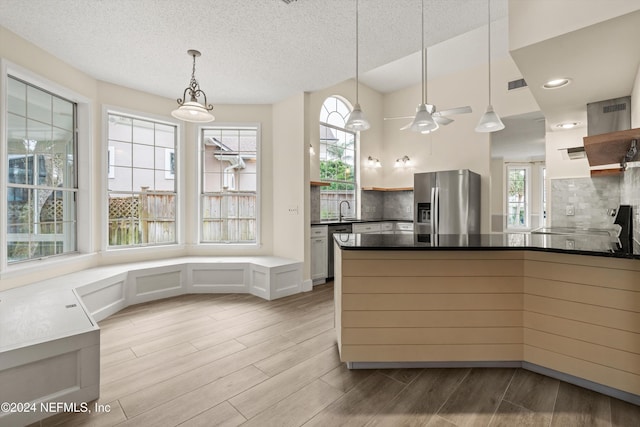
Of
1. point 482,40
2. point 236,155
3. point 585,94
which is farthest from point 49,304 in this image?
point 482,40

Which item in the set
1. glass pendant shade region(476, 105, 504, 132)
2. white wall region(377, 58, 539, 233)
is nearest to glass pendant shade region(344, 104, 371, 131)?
glass pendant shade region(476, 105, 504, 132)

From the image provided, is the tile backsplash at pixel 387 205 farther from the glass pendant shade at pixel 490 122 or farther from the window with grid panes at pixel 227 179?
the glass pendant shade at pixel 490 122

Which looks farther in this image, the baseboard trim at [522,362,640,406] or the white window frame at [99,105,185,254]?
the white window frame at [99,105,185,254]

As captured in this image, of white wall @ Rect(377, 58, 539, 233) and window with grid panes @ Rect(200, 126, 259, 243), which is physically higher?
white wall @ Rect(377, 58, 539, 233)

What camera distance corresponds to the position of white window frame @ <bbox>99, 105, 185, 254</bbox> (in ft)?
12.4

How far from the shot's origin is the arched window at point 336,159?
5.49 m

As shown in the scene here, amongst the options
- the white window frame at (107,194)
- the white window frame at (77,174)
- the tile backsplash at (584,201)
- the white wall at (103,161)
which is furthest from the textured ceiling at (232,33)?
the tile backsplash at (584,201)

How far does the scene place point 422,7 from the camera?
2.37 metres

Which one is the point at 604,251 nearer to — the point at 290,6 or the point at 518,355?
the point at 518,355

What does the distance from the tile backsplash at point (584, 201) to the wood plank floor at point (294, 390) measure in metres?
2.52

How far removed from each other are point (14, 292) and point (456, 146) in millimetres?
6338

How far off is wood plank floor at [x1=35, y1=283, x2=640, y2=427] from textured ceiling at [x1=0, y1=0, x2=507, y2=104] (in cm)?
275

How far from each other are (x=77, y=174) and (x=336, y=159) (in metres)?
3.95

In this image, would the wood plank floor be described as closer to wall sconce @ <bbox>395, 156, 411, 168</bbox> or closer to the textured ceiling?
the textured ceiling
